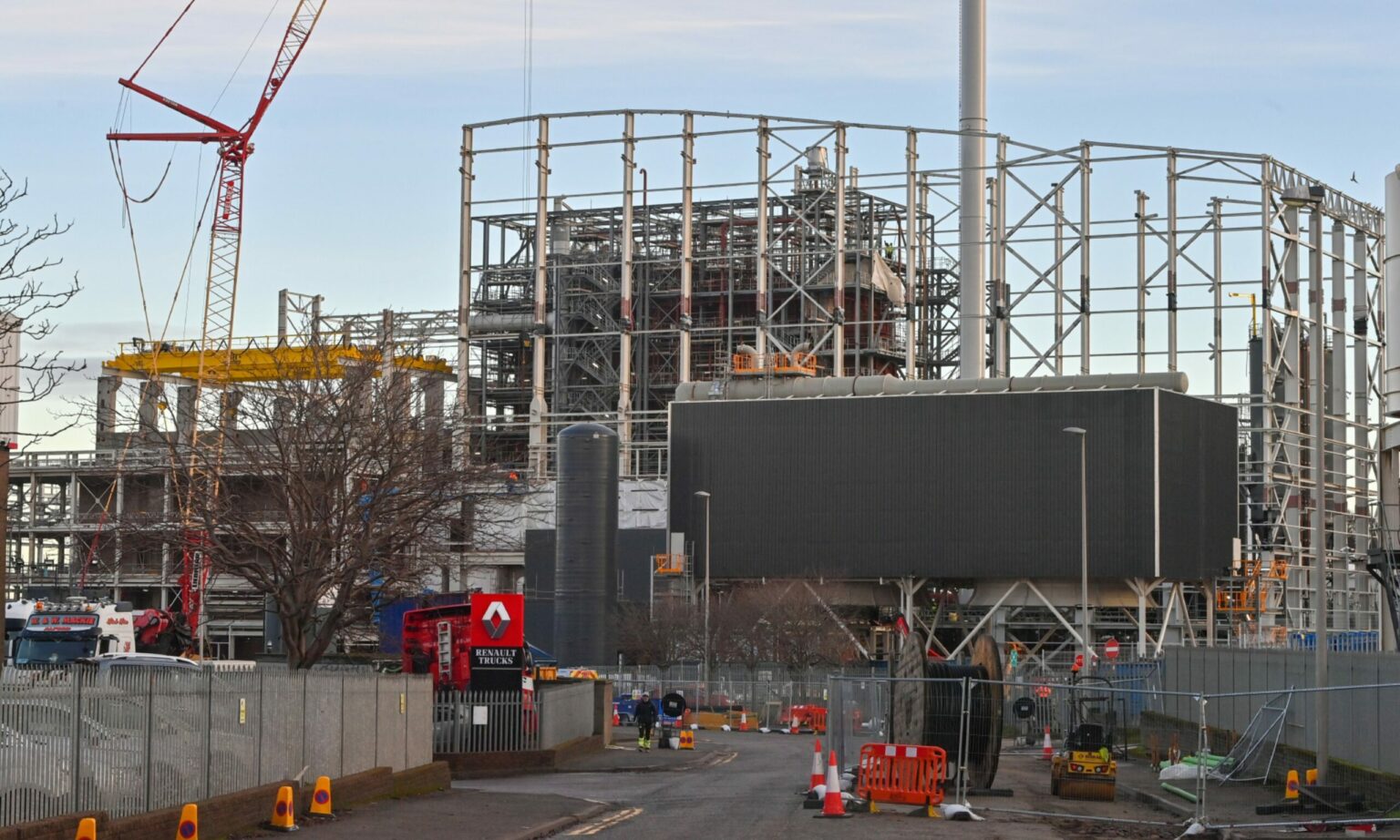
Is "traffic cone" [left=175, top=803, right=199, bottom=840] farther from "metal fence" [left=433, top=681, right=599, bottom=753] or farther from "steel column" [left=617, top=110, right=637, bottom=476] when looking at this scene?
"steel column" [left=617, top=110, right=637, bottom=476]

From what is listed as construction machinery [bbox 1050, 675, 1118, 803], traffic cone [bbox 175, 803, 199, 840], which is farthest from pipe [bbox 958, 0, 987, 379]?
traffic cone [bbox 175, 803, 199, 840]

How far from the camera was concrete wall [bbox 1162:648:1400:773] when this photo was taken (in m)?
30.1

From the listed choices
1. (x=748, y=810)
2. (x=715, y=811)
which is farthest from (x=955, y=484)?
(x=715, y=811)

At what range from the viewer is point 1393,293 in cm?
5731

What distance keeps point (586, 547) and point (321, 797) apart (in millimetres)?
64380

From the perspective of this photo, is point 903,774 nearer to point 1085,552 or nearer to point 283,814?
point 283,814

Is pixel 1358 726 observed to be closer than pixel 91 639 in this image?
Yes

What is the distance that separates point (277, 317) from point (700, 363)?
30835 mm

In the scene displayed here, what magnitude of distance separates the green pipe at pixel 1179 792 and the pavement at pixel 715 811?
0.16 metres

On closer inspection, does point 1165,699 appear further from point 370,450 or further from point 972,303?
point 972,303

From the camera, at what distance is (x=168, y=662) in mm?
34250

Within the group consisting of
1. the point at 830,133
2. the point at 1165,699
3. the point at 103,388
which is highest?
the point at 830,133

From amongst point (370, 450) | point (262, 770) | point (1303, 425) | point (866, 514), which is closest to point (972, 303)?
point (866, 514)

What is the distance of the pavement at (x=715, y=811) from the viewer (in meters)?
25.6
